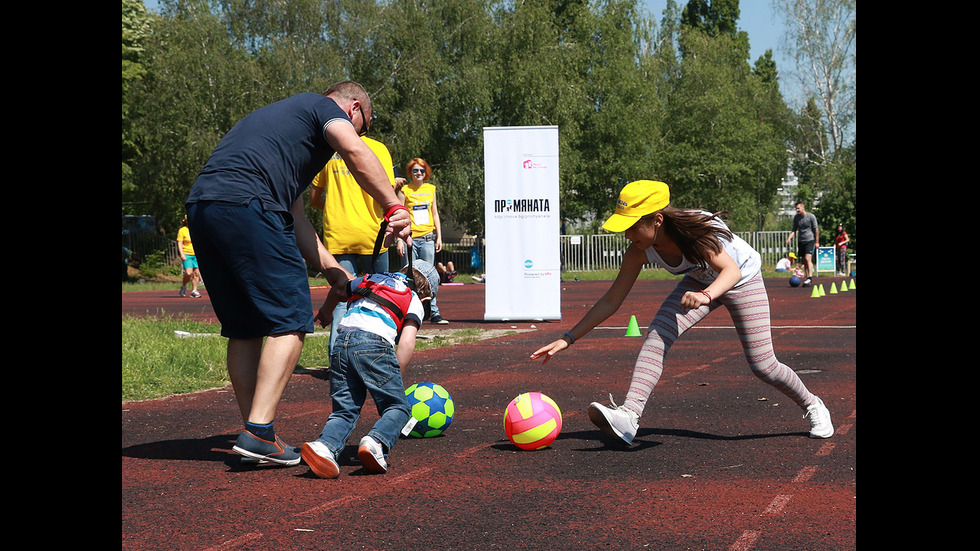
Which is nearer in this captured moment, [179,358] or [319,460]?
[319,460]

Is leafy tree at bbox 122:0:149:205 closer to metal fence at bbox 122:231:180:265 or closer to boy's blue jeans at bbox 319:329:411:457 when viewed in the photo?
metal fence at bbox 122:231:180:265

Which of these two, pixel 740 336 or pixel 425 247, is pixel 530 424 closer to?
pixel 740 336

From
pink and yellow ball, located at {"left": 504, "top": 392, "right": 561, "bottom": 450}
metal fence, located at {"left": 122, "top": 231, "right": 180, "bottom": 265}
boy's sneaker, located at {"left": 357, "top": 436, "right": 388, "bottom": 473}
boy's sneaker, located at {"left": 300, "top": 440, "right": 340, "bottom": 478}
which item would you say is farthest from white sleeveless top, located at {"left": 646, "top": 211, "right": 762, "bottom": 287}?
metal fence, located at {"left": 122, "top": 231, "right": 180, "bottom": 265}

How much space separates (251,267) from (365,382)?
31.8 inches

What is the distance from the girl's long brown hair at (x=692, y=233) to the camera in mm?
5371

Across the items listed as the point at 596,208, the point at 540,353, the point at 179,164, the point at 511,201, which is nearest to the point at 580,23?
the point at 596,208

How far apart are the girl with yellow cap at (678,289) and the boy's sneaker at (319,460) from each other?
1315 mm

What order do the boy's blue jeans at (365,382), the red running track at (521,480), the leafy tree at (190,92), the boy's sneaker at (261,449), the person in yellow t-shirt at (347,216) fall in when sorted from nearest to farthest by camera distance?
the red running track at (521,480)
the boy's sneaker at (261,449)
the boy's blue jeans at (365,382)
the person in yellow t-shirt at (347,216)
the leafy tree at (190,92)

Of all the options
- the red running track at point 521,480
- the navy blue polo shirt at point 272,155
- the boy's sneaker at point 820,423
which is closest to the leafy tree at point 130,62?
the red running track at point 521,480

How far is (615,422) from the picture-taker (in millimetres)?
5359

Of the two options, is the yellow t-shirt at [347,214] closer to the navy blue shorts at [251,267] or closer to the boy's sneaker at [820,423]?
the navy blue shorts at [251,267]

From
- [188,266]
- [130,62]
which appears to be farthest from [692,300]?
[130,62]

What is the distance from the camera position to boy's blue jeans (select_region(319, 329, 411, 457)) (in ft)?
16.0

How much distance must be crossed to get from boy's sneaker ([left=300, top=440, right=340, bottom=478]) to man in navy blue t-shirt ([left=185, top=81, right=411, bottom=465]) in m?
0.28
